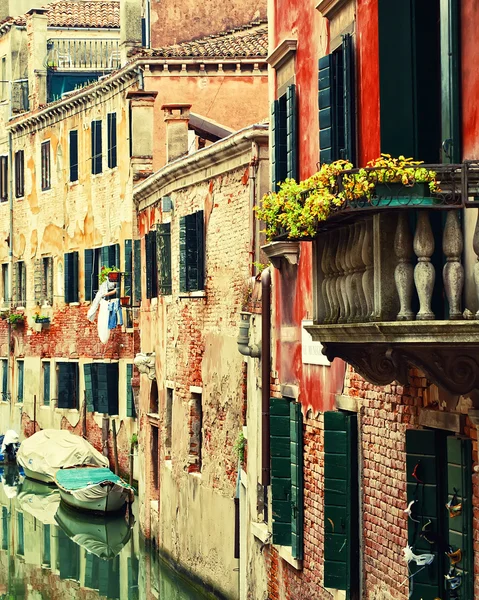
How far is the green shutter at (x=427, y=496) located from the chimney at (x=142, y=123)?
70.5ft

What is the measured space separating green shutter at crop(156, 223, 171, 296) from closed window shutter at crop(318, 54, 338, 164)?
39.8 ft

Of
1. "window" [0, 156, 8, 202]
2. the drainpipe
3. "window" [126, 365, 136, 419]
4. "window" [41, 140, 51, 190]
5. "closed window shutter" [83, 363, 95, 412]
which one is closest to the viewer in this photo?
the drainpipe

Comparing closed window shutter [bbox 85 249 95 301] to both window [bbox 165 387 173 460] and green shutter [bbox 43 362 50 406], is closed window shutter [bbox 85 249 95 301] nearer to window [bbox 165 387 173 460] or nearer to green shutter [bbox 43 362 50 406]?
green shutter [bbox 43 362 50 406]

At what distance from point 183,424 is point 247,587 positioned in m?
6.25

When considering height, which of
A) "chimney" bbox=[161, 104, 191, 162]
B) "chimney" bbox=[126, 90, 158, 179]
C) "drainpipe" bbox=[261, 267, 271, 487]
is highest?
"chimney" bbox=[126, 90, 158, 179]

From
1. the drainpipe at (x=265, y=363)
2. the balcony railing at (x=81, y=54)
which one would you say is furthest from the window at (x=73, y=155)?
the drainpipe at (x=265, y=363)

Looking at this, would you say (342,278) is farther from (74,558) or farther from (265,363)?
(74,558)

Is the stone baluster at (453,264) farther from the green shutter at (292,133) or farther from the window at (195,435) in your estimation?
the window at (195,435)

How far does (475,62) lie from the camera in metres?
8.20

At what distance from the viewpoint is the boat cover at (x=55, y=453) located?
3192cm

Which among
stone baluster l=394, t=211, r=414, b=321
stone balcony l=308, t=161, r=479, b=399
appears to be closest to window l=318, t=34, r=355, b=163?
stone balcony l=308, t=161, r=479, b=399

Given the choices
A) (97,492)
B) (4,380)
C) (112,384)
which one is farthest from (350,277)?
(4,380)

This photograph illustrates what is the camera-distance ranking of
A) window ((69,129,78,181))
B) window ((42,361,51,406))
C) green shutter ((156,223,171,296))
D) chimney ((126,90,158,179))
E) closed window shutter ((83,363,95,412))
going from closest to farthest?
green shutter ((156,223,171,296)), chimney ((126,90,158,179)), closed window shutter ((83,363,95,412)), window ((69,129,78,181)), window ((42,361,51,406))

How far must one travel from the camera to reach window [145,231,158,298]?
2477 centimetres
